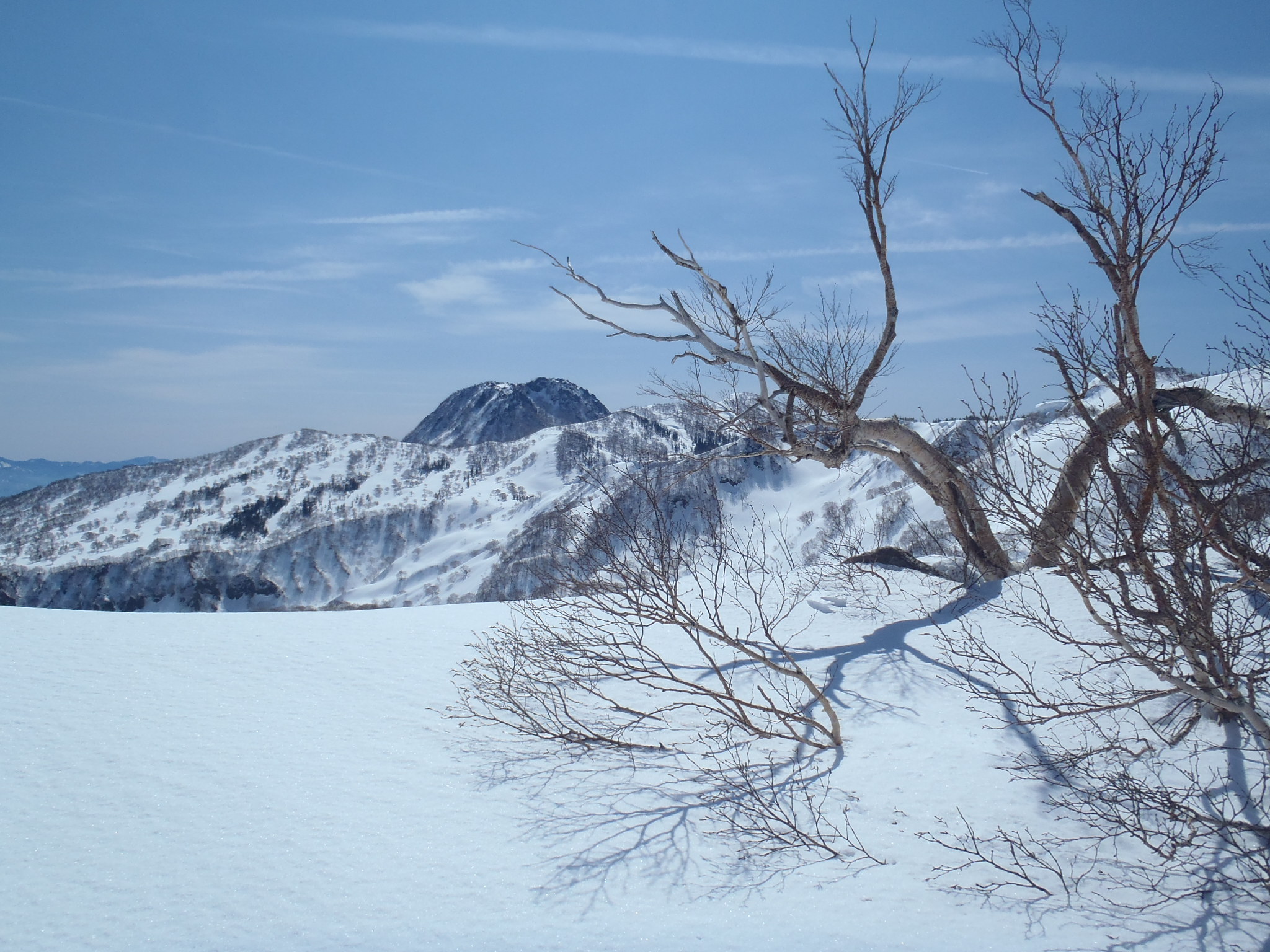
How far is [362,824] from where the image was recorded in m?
4.75

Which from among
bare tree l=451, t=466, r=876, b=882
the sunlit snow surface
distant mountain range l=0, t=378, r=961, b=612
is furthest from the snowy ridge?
the sunlit snow surface

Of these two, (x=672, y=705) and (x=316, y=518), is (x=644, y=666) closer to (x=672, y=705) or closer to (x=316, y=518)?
(x=672, y=705)

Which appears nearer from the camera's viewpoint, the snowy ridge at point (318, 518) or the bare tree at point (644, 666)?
the bare tree at point (644, 666)

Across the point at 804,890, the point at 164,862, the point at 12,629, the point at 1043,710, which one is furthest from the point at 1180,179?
the point at 12,629

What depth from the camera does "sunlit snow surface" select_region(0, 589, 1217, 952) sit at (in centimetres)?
369

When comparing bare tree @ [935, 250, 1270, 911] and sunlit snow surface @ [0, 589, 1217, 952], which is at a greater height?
bare tree @ [935, 250, 1270, 911]

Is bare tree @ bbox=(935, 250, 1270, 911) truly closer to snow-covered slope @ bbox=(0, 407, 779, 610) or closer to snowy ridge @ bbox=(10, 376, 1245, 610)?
snowy ridge @ bbox=(10, 376, 1245, 610)

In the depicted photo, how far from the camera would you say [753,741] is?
6.34 metres

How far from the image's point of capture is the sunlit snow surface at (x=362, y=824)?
145 inches

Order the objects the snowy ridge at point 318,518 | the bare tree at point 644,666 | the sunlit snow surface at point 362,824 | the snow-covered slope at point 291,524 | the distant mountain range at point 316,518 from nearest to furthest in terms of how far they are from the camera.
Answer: the sunlit snow surface at point 362,824
the bare tree at point 644,666
the snowy ridge at point 318,518
the distant mountain range at point 316,518
the snow-covered slope at point 291,524

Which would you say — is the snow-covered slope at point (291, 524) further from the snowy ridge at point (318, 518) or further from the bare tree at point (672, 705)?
the bare tree at point (672, 705)

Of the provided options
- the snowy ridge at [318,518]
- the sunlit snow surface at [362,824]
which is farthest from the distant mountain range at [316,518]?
the sunlit snow surface at [362,824]

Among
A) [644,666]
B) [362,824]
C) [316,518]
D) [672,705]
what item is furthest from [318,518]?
[362,824]

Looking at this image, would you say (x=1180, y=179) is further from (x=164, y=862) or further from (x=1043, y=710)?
(x=164, y=862)
